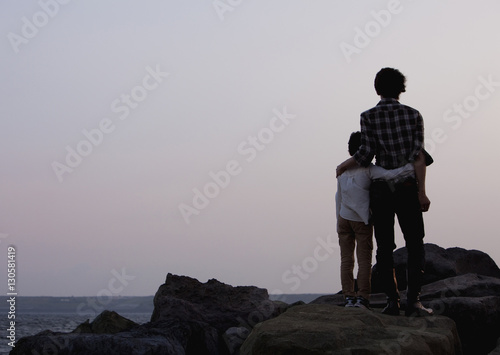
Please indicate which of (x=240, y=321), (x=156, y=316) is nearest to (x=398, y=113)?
(x=240, y=321)

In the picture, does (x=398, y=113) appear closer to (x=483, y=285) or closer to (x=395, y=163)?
(x=395, y=163)

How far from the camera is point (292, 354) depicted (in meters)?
5.18

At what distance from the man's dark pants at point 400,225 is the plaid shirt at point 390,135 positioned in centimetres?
24

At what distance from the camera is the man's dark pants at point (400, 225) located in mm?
6301

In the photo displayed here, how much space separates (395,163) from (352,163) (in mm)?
541

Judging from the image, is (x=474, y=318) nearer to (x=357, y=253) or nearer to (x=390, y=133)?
(x=357, y=253)

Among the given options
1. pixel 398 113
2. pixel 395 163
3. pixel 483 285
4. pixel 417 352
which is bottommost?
pixel 417 352

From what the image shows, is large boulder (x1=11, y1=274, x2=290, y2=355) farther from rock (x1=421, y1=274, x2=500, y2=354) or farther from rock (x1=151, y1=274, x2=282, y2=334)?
rock (x1=421, y1=274, x2=500, y2=354)

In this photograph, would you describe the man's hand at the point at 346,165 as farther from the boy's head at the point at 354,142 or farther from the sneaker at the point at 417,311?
the sneaker at the point at 417,311

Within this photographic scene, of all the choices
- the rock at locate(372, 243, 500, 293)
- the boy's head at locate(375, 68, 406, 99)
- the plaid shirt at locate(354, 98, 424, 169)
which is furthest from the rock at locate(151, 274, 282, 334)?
the boy's head at locate(375, 68, 406, 99)

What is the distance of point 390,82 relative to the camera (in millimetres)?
6598

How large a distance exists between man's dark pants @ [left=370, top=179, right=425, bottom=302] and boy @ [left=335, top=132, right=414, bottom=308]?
22 centimetres

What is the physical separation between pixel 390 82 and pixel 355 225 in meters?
1.43

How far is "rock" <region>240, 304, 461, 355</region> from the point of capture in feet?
17.0
